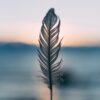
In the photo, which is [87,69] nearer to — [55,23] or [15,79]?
[15,79]

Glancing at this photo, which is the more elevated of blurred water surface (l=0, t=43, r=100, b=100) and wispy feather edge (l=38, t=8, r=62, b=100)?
wispy feather edge (l=38, t=8, r=62, b=100)

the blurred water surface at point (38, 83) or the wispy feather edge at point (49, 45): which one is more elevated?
the wispy feather edge at point (49, 45)

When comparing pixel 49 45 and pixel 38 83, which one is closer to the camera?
pixel 49 45

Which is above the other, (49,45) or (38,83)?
(49,45)

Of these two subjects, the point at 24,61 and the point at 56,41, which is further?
the point at 24,61

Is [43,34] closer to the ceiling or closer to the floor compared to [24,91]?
closer to the ceiling

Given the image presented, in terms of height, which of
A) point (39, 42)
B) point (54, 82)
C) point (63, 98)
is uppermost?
point (39, 42)

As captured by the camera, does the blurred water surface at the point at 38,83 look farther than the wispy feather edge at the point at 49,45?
Yes

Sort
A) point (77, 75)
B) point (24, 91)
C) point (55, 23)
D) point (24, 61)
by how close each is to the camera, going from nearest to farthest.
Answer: point (55, 23)
point (24, 91)
point (24, 61)
point (77, 75)

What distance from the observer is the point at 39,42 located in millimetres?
2041

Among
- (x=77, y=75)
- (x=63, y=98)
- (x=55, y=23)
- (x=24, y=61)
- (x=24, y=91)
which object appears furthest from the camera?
(x=77, y=75)

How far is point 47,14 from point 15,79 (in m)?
7.95

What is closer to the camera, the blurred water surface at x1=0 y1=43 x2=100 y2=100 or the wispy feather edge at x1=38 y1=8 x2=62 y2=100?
the wispy feather edge at x1=38 y1=8 x2=62 y2=100

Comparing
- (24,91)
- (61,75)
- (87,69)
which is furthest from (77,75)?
(61,75)
